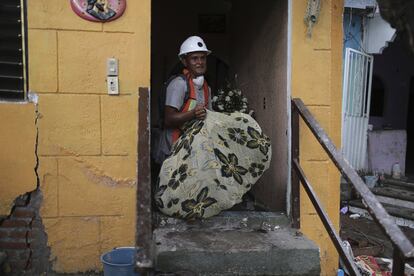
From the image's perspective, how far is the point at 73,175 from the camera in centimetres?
336

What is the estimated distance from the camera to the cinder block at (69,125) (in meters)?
3.31

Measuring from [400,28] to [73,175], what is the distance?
8.74 ft

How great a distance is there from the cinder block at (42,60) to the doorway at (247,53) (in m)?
1.39

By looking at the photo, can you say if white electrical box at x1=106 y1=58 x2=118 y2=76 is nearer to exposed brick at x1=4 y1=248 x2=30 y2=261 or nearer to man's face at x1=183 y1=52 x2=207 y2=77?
man's face at x1=183 y1=52 x2=207 y2=77

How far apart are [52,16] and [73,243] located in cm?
180

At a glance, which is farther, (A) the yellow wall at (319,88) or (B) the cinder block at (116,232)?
(A) the yellow wall at (319,88)

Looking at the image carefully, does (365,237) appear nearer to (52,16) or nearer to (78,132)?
(78,132)

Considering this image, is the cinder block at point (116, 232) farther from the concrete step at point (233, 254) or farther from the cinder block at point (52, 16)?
the cinder block at point (52, 16)

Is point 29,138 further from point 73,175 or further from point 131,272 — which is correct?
point 131,272

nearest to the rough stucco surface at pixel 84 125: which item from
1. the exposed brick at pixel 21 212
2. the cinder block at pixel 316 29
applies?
the exposed brick at pixel 21 212

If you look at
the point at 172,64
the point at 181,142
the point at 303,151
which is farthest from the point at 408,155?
the point at 181,142

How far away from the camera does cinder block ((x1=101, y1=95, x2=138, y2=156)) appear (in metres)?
3.37

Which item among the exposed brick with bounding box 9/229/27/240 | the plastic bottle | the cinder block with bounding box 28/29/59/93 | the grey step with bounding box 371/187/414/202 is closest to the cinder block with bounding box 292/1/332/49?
the cinder block with bounding box 28/29/59/93

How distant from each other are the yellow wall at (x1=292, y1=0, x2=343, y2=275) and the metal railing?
184 millimetres
